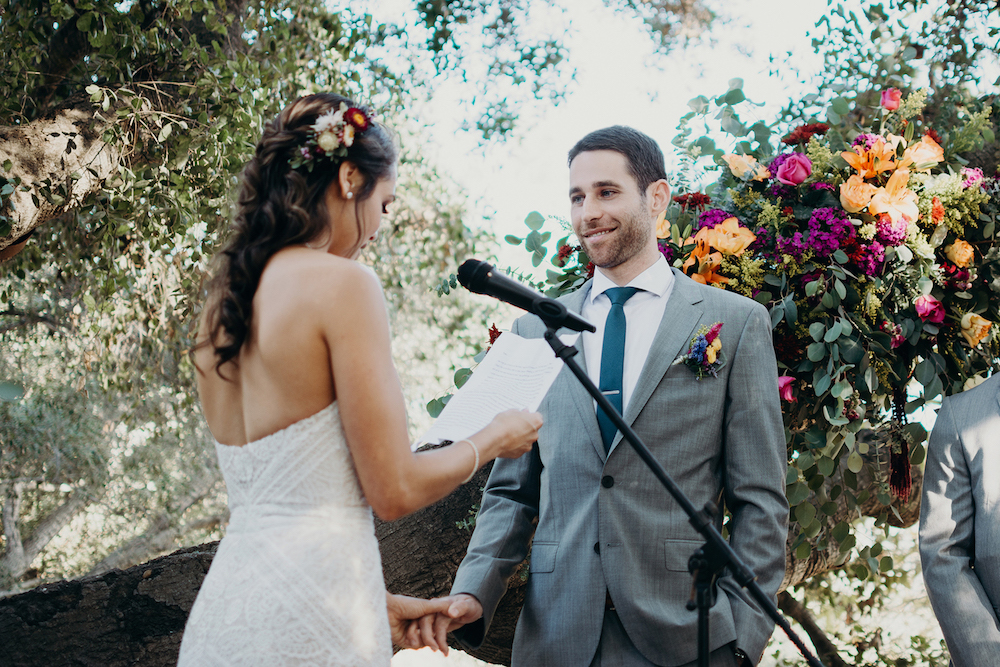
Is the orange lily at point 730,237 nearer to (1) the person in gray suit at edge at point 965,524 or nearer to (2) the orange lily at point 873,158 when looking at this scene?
(2) the orange lily at point 873,158

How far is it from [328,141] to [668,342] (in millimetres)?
974

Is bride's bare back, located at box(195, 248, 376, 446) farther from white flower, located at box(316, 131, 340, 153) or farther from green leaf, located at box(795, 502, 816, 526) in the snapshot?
green leaf, located at box(795, 502, 816, 526)

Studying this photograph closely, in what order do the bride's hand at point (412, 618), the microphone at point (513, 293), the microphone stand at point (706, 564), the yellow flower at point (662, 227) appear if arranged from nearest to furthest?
the microphone stand at point (706, 564) < the microphone at point (513, 293) < the bride's hand at point (412, 618) < the yellow flower at point (662, 227)

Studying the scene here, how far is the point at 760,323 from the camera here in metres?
2.06

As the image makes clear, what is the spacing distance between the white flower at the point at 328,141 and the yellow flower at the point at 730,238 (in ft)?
4.16

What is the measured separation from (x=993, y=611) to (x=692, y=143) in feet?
5.55

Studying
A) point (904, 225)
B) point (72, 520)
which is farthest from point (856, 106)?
point (72, 520)

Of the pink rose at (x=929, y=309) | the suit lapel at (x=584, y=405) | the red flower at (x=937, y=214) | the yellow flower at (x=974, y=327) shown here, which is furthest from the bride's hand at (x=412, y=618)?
the red flower at (x=937, y=214)

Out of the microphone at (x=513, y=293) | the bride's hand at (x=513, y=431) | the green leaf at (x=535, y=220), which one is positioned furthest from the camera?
the green leaf at (x=535, y=220)

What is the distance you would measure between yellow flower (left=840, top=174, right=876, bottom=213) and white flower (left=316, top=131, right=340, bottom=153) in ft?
5.19

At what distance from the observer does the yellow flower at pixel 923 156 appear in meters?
2.46

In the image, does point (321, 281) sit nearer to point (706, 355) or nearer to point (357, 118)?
point (357, 118)

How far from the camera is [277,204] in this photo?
1586 mm

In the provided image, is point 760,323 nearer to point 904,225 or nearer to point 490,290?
point 904,225
